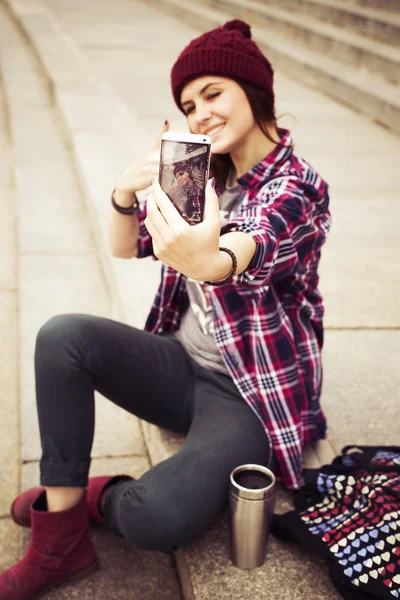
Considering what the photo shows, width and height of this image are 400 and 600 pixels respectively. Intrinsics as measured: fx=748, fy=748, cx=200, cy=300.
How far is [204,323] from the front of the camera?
7.26ft

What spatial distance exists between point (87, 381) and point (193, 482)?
41 cm

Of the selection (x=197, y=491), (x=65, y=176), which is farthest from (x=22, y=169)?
(x=197, y=491)

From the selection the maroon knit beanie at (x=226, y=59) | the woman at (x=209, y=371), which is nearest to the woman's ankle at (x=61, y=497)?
the woman at (x=209, y=371)

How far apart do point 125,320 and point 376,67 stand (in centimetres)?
440

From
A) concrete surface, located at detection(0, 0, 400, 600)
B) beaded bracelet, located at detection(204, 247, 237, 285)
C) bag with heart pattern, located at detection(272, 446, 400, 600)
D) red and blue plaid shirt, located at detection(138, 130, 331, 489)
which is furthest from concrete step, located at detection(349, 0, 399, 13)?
beaded bracelet, located at detection(204, 247, 237, 285)

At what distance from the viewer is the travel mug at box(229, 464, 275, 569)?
183cm

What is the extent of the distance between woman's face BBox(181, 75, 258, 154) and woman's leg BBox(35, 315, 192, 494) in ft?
1.99

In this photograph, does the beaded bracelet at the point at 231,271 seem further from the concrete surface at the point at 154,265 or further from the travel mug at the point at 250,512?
the concrete surface at the point at 154,265

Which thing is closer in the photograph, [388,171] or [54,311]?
[54,311]

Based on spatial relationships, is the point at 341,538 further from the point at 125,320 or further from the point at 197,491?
the point at 125,320

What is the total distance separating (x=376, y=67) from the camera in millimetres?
6613

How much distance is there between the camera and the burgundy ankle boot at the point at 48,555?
2.01 metres

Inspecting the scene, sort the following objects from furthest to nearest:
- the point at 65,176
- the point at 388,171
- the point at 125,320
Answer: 1. the point at 65,176
2. the point at 388,171
3. the point at 125,320

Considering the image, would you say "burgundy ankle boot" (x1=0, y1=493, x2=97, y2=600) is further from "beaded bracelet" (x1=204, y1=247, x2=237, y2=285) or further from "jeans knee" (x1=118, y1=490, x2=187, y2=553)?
"beaded bracelet" (x1=204, y1=247, x2=237, y2=285)
